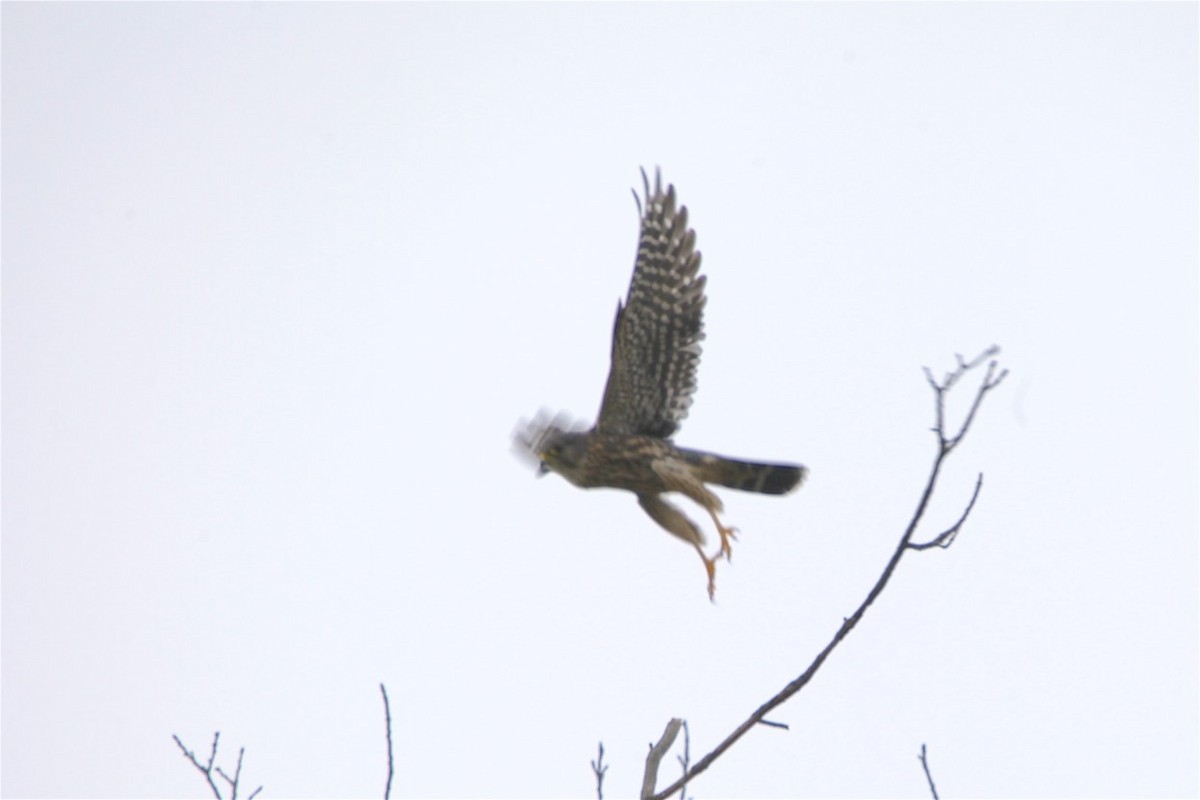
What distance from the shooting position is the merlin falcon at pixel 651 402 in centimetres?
655

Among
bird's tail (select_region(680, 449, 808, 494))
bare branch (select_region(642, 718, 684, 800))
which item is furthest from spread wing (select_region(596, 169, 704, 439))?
bare branch (select_region(642, 718, 684, 800))

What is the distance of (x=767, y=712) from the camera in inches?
145

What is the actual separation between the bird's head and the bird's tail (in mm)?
511

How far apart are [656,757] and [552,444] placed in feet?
9.37

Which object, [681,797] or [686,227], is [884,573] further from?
[686,227]

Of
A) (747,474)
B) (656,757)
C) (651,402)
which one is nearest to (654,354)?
(651,402)

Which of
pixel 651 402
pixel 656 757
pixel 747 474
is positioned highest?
pixel 651 402

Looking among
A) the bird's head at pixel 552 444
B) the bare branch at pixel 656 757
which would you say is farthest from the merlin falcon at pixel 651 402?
the bare branch at pixel 656 757

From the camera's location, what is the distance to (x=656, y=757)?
155 inches

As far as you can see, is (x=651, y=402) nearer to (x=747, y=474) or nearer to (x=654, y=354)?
(x=654, y=354)

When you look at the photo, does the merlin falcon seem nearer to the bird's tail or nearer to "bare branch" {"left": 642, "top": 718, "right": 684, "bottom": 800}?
the bird's tail

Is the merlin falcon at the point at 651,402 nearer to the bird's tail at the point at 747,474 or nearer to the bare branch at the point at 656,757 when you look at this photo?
the bird's tail at the point at 747,474

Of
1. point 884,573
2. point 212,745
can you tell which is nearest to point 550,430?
point 212,745

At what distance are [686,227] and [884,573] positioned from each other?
3651mm
